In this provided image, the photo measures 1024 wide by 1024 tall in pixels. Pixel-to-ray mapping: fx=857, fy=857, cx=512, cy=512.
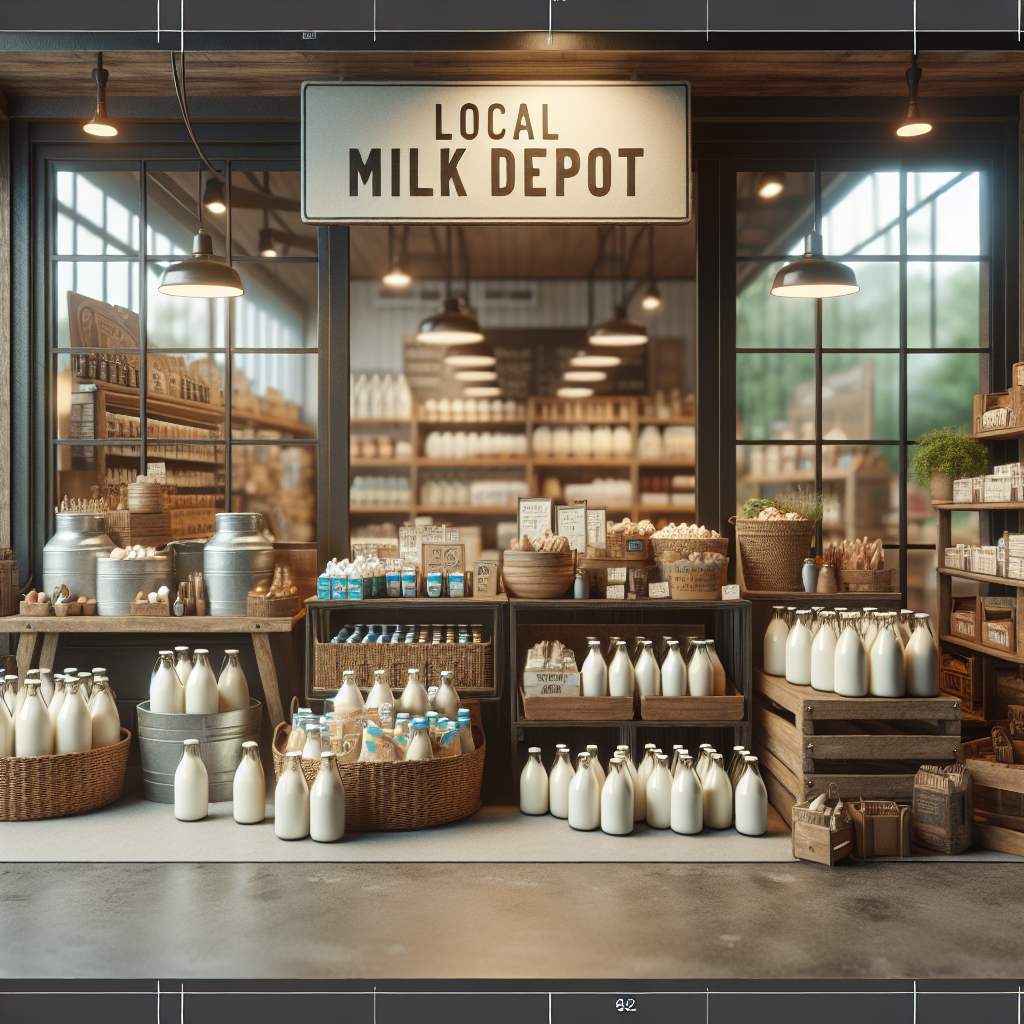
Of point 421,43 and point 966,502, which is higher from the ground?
point 421,43

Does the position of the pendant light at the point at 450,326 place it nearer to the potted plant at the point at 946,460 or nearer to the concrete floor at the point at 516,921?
the potted plant at the point at 946,460

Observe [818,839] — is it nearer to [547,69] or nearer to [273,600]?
[273,600]

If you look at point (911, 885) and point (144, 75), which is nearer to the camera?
point (911, 885)

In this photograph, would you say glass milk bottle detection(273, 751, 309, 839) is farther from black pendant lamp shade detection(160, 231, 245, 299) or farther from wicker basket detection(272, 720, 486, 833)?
black pendant lamp shade detection(160, 231, 245, 299)

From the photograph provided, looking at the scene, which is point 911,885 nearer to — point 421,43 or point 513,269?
point 421,43

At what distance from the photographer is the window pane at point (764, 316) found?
15.6ft

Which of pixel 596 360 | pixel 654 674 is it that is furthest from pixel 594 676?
pixel 596 360

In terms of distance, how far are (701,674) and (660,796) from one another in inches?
24.4

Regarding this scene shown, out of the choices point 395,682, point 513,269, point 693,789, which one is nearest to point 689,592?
point 693,789

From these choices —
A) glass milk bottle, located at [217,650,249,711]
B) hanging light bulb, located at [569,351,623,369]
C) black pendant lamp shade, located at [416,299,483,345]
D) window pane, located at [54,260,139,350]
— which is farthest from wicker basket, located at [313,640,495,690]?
hanging light bulb, located at [569,351,623,369]

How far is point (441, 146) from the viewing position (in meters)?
4.07

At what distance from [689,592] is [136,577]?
274 cm

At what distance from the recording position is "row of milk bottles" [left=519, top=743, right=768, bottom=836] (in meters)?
3.61

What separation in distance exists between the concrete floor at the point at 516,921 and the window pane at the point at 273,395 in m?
2.39
